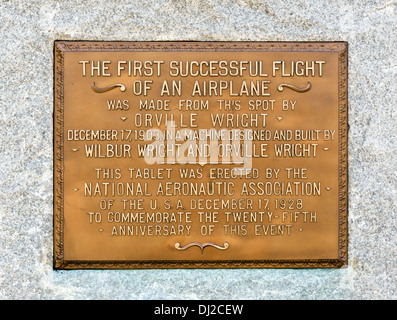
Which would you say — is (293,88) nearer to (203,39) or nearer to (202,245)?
(203,39)

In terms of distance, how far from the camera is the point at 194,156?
2896 mm

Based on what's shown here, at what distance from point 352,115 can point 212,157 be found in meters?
1.06

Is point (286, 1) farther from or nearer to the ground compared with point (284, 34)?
farther from the ground

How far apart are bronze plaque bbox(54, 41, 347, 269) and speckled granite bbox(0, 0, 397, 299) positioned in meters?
0.10

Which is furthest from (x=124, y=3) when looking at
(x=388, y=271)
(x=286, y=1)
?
(x=388, y=271)

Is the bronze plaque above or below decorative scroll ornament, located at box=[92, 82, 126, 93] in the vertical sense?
below

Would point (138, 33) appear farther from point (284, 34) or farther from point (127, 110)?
point (284, 34)

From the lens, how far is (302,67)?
2928mm

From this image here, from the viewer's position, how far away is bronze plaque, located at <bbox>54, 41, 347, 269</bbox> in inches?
114

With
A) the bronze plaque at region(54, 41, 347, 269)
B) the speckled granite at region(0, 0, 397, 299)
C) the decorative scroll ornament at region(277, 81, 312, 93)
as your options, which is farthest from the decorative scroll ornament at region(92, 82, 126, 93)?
the decorative scroll ornament at region(277, 81, 312, 93)

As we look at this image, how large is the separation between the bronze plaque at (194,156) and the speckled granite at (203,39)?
A: 0.10 m

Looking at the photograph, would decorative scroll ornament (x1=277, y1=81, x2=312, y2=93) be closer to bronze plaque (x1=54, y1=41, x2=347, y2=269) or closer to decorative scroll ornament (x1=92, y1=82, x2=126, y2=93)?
bronze plaque (x1=54, y1=41, x2=347, y2=269)

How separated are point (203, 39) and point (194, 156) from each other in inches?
33.3

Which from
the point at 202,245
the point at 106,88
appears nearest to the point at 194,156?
the point at 202,245
